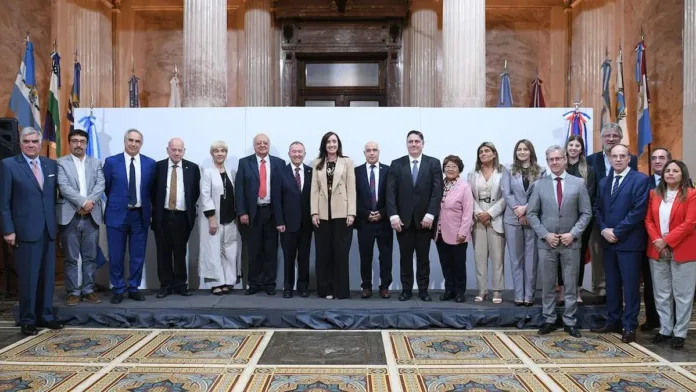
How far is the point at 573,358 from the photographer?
4.09m

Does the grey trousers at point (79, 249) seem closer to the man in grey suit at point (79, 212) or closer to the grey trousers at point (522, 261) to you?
the man in grey suit at point (79, 212)

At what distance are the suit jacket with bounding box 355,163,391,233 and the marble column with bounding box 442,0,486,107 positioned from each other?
8.94 feet

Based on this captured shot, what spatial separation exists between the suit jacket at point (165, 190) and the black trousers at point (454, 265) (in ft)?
8.52

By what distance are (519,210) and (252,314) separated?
8.92 feet

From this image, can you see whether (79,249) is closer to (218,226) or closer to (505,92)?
(218,226)

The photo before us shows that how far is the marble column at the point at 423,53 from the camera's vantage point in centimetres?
1099

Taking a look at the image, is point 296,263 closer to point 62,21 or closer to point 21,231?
point 21,231

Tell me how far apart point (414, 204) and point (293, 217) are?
4.13ft

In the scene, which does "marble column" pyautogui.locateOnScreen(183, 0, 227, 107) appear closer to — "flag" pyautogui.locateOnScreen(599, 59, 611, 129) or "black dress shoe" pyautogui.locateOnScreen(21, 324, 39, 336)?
"black dress shoe" pyautogui.locateOnScreen(21, 324, 39, 336)

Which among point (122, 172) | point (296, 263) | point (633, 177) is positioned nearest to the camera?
point (633, 177)

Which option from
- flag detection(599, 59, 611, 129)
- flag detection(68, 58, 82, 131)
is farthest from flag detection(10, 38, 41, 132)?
flag detection(599, 59, 611, 129)

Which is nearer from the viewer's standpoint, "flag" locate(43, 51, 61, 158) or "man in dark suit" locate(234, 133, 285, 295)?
"man in dark suit" locate(234, 133, 285, 295)

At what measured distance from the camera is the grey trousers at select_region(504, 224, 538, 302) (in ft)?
16.7

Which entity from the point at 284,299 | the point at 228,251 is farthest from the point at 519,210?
the point at 228,251
